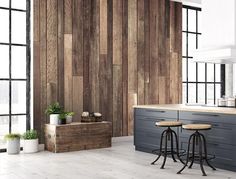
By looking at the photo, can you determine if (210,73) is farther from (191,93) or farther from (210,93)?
(191,93)

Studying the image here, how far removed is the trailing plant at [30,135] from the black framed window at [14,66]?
0.94 feet

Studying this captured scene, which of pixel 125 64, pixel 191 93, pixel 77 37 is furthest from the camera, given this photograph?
pixel 191 93

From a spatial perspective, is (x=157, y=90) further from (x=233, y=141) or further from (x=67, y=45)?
(x=233, y=141)

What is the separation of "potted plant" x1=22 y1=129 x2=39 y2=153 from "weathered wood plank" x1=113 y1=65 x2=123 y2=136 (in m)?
1.75

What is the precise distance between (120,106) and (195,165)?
8.34ft

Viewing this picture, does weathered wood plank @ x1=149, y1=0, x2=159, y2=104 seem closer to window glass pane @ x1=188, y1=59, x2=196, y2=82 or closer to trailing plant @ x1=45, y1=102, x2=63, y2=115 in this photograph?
window glass pane @ x1=188, y1=59, x2=196, y2=82

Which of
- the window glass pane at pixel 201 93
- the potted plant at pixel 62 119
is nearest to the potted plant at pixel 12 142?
the potted plant at pixel 62 119

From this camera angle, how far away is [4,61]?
630cm

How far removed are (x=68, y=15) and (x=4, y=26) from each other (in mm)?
1145

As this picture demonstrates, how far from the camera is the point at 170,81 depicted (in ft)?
26.7

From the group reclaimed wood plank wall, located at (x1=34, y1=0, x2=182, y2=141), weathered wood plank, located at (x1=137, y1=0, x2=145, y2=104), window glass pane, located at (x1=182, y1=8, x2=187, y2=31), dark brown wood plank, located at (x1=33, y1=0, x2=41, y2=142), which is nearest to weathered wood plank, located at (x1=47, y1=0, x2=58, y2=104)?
reclaimed wood plank wall, located at (x1=34, y1=0, x2=182, y2=141)

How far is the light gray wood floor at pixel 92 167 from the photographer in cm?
450

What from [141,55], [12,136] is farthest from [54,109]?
[141,55]

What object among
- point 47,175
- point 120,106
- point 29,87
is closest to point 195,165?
point 47,175
